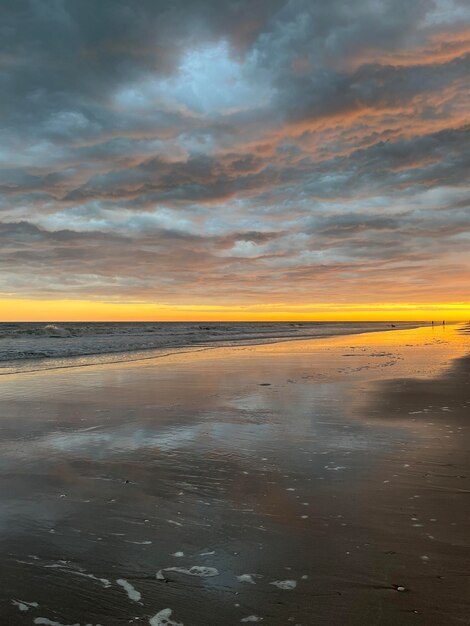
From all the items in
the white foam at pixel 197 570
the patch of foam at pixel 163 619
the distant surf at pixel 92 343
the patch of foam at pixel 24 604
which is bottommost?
the patch of foam at pixel 163 619

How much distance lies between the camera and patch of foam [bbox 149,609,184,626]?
11.0ft

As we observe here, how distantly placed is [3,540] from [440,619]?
3.98m

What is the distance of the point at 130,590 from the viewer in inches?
148

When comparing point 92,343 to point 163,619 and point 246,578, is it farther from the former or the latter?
point 163,619

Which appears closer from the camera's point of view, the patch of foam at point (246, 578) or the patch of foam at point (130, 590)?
the patch of foam at point (130, 590)

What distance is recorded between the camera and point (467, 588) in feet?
12.1

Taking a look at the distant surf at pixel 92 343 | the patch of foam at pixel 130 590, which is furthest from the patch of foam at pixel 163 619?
the distant surf at pixel 92 343

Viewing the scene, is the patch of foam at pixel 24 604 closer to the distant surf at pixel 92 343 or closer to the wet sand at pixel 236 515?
the wet sand at pixel 236 515

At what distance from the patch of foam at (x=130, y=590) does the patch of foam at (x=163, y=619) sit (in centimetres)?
27

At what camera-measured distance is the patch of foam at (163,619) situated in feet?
11.0

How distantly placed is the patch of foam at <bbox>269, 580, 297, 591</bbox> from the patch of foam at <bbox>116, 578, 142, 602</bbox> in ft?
3.57

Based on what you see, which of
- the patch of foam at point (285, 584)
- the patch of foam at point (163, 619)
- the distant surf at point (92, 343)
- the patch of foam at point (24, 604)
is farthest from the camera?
the distant surf at point (92, 343)

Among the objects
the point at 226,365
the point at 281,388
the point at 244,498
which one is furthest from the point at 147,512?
the point at 226,365

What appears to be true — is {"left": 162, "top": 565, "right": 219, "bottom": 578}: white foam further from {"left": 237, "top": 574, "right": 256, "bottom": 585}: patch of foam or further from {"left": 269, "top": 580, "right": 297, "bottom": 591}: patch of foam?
{"left": 269, "top": 580, "right": 297, "bottom": 591}: patch of foam
